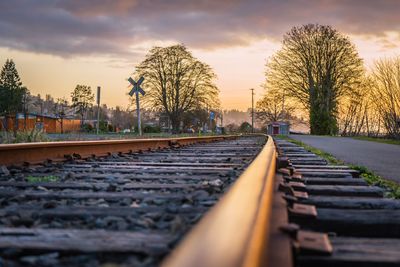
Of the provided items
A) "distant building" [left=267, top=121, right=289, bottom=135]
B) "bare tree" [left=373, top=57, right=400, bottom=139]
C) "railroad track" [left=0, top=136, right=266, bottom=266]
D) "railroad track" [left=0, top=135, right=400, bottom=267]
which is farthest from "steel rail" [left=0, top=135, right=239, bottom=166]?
"distant building" [left=267, top=121, right=289, bottom=135]

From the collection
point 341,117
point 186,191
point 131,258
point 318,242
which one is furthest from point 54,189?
point 341,117

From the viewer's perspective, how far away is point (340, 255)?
1.66 meters

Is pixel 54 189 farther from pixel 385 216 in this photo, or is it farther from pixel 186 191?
pixel 385 216

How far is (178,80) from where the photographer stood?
46.2 m

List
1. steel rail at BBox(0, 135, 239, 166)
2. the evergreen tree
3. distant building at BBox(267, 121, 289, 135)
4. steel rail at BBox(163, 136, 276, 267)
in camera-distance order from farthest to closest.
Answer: distant building at BBox(267, 121, 289, 135) < the evergreen tree < steel rail at BBox(0, 135, 239, 166) < steel rail at BBox(163, 136, 276, 267)

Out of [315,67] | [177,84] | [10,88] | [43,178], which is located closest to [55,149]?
[43,178]

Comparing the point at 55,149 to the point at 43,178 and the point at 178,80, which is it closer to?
the point at 43,178

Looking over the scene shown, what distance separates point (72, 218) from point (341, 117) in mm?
50093

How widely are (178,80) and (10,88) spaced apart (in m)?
37.1

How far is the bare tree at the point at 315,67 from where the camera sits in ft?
146

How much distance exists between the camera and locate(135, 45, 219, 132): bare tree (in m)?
45.9

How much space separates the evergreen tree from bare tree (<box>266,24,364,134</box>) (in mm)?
40588

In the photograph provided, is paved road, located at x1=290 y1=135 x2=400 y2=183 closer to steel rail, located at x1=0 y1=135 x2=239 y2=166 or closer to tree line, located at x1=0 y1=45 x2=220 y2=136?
steel rail, located at x1=0 y1=135 x2=239 y2=166

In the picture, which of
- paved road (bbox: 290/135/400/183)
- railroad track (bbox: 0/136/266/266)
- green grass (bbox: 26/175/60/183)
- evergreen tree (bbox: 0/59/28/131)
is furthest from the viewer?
evergreen tree (bbox: 0/59/28/131)
